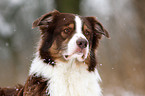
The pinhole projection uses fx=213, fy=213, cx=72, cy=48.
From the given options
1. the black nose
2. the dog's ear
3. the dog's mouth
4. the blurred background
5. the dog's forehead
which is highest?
the dog's forehead

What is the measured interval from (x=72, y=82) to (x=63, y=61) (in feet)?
1.36

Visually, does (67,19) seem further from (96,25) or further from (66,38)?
(96,25)

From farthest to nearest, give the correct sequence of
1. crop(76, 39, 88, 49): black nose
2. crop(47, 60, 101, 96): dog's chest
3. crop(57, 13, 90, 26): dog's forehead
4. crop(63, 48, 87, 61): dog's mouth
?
crop(57, 13, 90, 26): dog's forehead → crop(47, 60, 101, 96): dog's chest → crop(63, 48, 87, 61): dog's mouth → crop(76, 39, 88, 49): black nose

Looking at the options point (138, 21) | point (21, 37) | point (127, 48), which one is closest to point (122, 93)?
point (127, 48)

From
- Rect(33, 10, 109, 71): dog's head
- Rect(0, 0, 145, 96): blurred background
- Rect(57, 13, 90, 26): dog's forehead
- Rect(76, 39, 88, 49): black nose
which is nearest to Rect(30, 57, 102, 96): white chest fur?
Rect(33, 10, 109, 71): dog's head

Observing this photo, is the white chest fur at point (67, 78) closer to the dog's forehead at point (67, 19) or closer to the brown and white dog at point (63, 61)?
the brown and white dog at point (63, 61)

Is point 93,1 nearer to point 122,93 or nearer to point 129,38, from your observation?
point 129,38

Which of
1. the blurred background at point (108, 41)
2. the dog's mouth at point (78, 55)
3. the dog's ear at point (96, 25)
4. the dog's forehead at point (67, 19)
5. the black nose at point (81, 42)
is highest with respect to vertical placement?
the dog's forehead at point (67, 19)

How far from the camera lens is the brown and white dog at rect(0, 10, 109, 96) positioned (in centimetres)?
371

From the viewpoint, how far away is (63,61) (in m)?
3.89

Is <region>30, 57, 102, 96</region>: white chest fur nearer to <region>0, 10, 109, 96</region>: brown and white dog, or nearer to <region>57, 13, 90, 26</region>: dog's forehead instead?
<region>0, 10, 109, 96</region>: brown and white dog

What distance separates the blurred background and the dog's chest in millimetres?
6596

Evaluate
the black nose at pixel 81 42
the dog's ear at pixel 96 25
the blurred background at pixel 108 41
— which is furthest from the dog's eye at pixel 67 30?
the blurred background at pixel 108 41

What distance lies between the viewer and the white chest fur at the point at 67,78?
12.4ft
